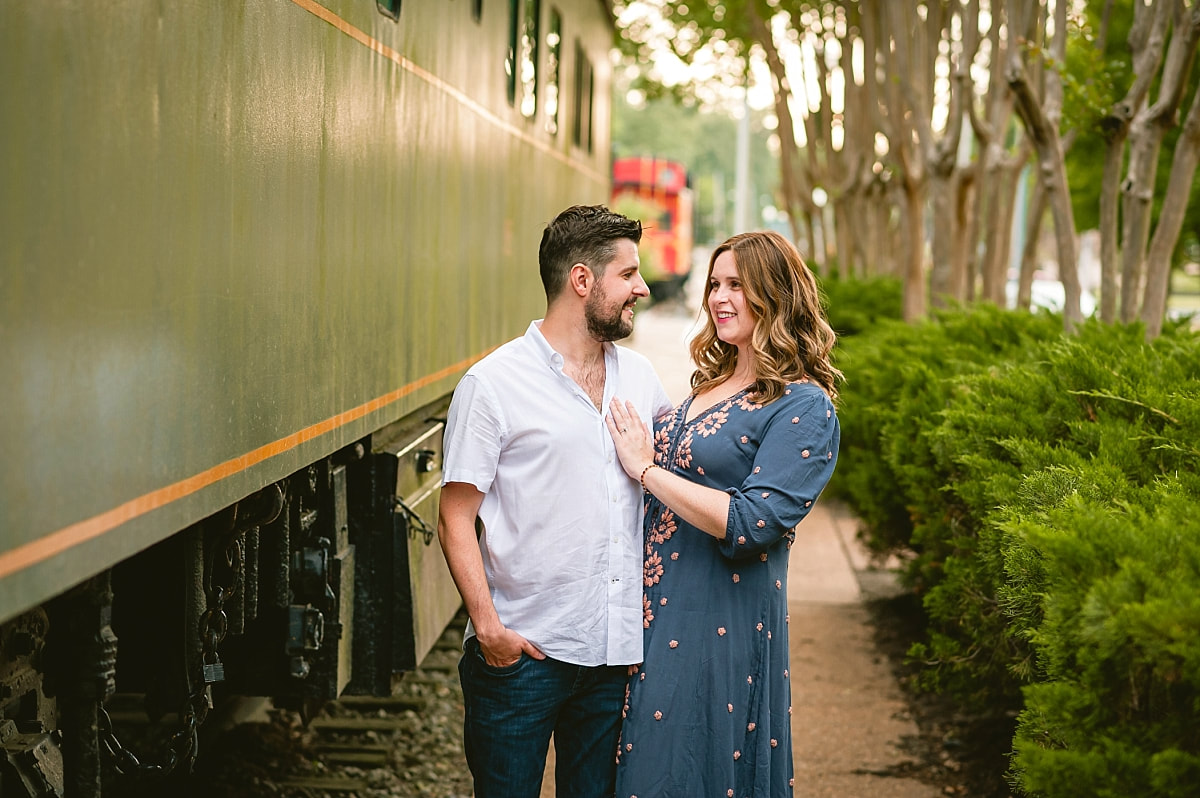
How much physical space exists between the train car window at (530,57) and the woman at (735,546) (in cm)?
347

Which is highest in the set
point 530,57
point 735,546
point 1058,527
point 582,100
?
point 530,57

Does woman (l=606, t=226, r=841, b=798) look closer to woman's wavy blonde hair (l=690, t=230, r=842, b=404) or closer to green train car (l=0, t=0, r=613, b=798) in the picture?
woman's wavy blonde hair (l=690, t=230, r=842, b=404)

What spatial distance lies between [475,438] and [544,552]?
0.99ft

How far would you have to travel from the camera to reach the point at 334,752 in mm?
5230

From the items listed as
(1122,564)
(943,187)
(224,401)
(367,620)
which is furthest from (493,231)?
(943,187)

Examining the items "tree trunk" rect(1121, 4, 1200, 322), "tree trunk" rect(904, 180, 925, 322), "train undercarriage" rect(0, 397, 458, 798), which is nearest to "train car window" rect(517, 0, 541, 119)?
"train undercarriage" rect(0, 397, 458, 798)

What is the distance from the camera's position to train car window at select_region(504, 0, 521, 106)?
5949mm

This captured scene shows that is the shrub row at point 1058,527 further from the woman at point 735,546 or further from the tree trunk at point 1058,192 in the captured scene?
the woman at point 735,546

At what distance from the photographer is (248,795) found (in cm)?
476

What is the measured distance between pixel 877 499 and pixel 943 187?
433cm

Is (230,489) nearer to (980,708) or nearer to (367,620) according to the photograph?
(367,620)

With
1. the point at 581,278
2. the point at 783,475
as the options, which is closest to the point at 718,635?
the point at 783,475

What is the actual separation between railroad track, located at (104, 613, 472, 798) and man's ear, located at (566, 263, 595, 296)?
81.9 inches

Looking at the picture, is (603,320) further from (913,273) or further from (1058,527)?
(913,273)
